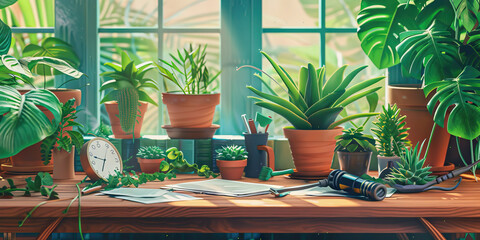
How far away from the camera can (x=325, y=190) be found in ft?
5.11

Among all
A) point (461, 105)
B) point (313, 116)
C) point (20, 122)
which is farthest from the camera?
point (313, 116)

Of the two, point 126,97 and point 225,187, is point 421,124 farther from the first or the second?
point 126,97

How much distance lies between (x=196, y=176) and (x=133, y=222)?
488 millimetres

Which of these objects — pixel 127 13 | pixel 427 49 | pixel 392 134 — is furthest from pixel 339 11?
pixel 127 13

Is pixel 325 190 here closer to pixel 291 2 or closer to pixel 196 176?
pixel 196 176

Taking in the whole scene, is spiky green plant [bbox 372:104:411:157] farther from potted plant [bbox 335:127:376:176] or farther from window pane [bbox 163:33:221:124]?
window pane [bbox 163:33:221:124]

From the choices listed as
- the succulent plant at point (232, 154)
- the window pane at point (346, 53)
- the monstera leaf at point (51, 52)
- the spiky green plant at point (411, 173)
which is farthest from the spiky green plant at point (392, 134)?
the monstera leaf at point (51, 52)

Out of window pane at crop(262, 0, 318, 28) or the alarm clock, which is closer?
the alarm clock

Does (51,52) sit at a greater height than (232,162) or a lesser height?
greater

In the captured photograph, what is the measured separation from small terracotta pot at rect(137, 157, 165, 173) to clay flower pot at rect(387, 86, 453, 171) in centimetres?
92

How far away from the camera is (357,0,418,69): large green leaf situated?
185 centimetres

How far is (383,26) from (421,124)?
0.39 meters

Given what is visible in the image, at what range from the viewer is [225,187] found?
158cm

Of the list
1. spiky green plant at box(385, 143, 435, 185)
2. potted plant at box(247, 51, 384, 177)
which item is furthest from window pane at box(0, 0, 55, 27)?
spiky green plant at box(385, 143, 435, 185)
